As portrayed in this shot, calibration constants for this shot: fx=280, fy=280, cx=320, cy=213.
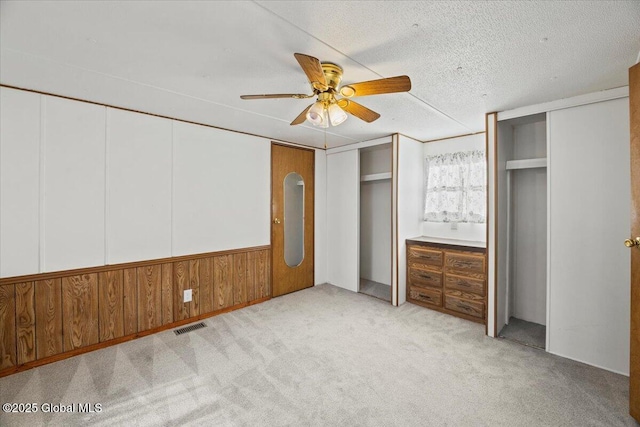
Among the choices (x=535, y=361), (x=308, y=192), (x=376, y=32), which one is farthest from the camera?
(x=308, y=192)

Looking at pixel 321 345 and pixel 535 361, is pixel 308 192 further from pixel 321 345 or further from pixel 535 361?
pixel 535 361

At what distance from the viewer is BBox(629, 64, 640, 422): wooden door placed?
1.66 meters

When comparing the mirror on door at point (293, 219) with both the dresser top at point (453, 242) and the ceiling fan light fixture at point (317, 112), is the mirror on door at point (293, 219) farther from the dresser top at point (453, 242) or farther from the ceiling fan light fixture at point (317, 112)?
the ceiling fan light fixture at point (317, 112)

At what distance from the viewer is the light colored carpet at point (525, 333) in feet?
9.10

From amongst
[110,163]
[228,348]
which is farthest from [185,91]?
[228,348]

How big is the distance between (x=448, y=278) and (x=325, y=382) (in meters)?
2.12

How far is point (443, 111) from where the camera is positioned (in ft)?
9.41

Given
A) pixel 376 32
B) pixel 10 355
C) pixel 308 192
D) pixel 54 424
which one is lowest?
pixel 54 424

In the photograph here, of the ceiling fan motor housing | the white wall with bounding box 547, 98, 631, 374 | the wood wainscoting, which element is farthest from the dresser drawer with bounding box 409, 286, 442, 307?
the ceiling fan motor housing

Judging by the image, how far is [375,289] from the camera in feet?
14.5

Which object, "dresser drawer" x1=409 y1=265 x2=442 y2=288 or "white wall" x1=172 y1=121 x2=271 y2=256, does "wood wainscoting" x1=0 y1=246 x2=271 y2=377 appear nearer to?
"white wall" x1=172 y1=121 x2=271 y2=256

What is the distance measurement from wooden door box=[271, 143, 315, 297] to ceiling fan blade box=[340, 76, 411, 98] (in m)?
2.39

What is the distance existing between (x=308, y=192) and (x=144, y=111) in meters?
2.44

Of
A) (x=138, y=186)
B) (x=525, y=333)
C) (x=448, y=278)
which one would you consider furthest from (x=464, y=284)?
(x=138, y=186)
